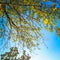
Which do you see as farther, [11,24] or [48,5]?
[11,24]

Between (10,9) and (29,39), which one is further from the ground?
(10,9)

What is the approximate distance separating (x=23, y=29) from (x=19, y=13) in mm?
1153

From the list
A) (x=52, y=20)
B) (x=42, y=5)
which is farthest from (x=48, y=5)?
(x=52, y=20)

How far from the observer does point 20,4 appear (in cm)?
1545

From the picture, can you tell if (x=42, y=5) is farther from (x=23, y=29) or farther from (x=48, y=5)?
(x=23, y=29)

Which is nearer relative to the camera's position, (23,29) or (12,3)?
(12,3)

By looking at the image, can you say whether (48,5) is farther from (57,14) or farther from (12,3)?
(12,3)

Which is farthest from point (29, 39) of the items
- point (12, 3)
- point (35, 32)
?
point (12, 3)

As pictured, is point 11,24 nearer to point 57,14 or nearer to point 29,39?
point 29,39

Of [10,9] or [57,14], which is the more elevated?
[10,9]

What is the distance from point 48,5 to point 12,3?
6.71 feet

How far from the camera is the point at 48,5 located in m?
14.9

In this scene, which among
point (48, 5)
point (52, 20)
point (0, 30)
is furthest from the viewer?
point (0, 30)

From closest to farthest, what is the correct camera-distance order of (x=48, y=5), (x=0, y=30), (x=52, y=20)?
(x=48, y=5) < (x=52, y=20) < (x=0, y=30)
